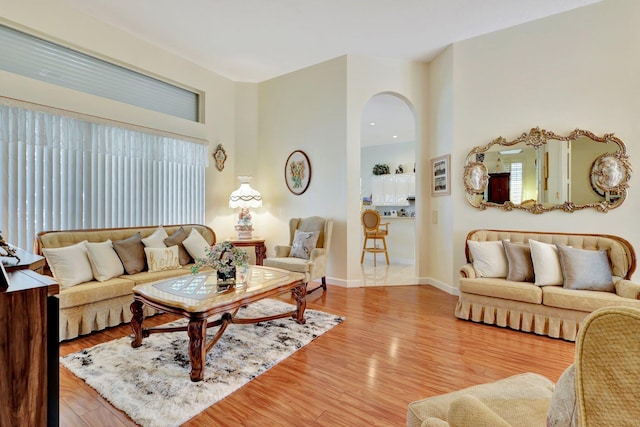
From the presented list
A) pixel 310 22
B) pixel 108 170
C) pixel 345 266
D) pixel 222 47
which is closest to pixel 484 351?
pixel 345 266

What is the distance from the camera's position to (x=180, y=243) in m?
3.81

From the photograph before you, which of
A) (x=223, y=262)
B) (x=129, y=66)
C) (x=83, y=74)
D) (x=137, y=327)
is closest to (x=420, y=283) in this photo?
(x=223, y=262)

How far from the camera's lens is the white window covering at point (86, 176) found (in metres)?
2.97

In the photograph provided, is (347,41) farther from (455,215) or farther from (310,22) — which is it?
(455,215)

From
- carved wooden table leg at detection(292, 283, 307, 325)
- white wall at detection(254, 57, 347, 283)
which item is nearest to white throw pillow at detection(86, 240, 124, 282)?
carved wooden table leg at detection(292, 283, 307, 325)

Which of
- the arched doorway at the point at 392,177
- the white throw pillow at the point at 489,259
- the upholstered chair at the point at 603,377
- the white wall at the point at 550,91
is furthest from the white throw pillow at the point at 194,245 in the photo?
the upholstered chair at the point at 603,377

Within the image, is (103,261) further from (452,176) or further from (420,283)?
(452,176)

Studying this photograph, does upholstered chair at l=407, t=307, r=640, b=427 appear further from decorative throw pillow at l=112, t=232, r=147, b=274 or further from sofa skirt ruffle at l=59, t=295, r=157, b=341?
decorative throw pillow at l=112, t=232, r=147, b=274

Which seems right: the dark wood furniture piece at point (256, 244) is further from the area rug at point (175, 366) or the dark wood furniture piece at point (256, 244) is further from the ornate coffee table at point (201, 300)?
the area rug at point (175, 366)

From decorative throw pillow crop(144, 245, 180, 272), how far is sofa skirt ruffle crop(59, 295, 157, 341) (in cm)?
42

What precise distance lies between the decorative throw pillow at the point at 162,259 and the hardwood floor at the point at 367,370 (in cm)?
56

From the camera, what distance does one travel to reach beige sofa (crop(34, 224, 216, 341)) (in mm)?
2629

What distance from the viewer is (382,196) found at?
784 cm

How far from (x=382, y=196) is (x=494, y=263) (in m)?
4.68
